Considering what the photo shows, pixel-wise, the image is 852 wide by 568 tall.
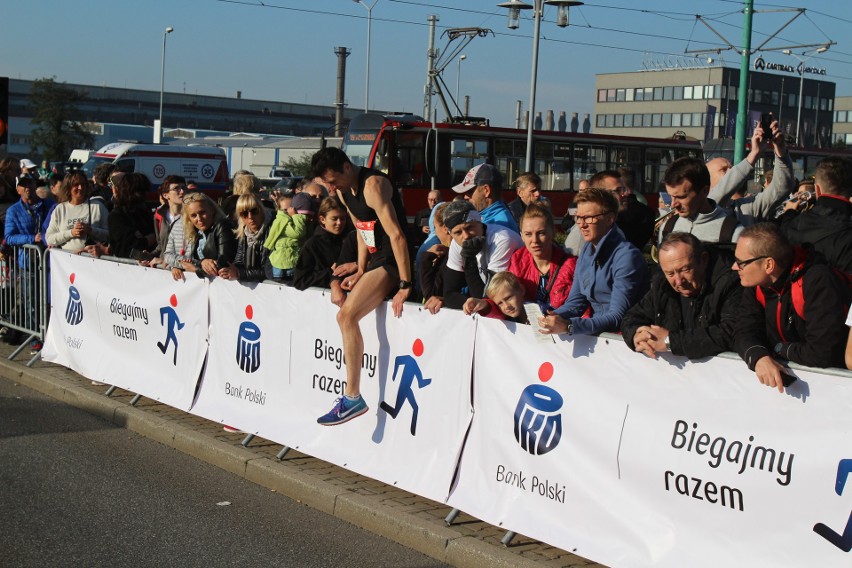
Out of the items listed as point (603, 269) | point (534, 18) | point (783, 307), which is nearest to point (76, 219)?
point (603, 269)

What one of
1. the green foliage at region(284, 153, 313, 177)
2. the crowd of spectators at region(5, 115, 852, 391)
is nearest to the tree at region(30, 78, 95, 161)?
the green foliage at region(284, 153, 313, 177)

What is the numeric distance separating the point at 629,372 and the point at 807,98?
109 meters

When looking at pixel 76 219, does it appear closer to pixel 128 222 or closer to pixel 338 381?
pixel 128 222

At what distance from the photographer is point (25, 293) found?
10820 mm

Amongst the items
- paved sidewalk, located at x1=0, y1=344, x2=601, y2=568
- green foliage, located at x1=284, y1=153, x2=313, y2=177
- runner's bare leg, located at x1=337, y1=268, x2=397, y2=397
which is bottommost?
paved sidewalk, located at x1=0, y1=344, x2=601, y2=568

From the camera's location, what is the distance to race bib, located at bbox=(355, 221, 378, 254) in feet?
21.6

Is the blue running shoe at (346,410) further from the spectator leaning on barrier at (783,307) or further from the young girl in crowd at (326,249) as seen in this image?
the spectator leaning on barrier at (783,307)

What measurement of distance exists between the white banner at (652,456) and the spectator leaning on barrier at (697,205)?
1.27m

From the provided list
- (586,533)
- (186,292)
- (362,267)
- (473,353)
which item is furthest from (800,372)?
(186,292)

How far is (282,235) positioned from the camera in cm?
797

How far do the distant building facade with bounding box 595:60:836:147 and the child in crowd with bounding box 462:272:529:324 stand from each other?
302 ft

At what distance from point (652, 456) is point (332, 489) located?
225 centimetres

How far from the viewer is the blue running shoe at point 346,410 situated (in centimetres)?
646

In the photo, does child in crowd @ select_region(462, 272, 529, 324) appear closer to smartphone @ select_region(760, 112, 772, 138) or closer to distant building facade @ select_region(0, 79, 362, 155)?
smartphone @ select_region(760, 112, 772, 138)
